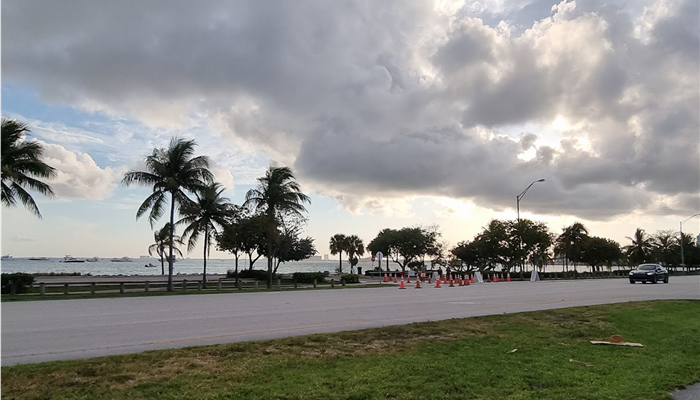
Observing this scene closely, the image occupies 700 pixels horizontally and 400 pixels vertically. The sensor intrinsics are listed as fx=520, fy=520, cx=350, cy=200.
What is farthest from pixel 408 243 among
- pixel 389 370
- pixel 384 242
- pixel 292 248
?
pixel 389 370

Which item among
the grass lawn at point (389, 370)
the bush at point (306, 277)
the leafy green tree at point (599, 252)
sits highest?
the leafy green tree at point (599, 252)

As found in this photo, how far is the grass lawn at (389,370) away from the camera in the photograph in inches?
245

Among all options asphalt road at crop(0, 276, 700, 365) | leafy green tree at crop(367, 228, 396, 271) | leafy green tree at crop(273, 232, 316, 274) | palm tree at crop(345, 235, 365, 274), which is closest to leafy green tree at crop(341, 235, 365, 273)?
palm tree at crop(345, 235, 365, 274)

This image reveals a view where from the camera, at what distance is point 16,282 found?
29.0 metres

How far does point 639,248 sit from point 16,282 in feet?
364

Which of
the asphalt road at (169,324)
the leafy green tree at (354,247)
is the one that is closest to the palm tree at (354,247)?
the leafy green tree at (354,247)

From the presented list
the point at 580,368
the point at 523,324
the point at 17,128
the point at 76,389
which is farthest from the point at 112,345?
the point at 17,128

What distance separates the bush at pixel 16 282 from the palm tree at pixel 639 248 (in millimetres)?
109891

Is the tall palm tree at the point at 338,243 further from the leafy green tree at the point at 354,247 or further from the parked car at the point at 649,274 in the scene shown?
the parked car at the point at 649,274

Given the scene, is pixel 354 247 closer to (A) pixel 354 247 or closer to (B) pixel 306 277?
(A) pixel 354 247

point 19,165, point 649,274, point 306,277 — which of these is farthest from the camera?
point 306,277

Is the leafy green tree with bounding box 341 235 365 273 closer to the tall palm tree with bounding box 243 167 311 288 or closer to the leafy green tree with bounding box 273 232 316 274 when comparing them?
the leafy green tree with bounding box 273 232 316 274

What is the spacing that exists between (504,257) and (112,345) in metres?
60.9

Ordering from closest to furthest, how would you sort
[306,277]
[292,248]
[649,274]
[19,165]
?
[19,165] → [649,274] → [306,277] → [292,248]
